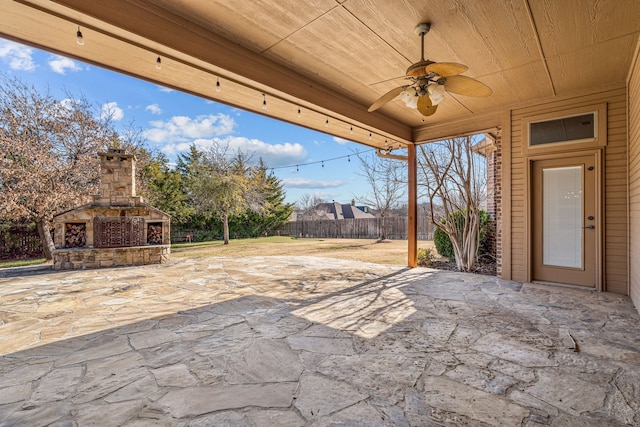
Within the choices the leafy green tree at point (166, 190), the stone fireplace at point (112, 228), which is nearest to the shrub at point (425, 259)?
the stone fireplace at point (112, 228)

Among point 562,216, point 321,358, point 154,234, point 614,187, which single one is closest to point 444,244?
point 562,216

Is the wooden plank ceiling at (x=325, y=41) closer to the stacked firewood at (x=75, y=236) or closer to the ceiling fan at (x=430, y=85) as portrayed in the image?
the ceiling fan at (x=430, y=85)

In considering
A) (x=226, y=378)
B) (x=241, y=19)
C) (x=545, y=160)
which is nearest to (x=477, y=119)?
(x=545, y=160)

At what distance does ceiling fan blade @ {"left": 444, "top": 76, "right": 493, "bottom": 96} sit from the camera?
2.87m

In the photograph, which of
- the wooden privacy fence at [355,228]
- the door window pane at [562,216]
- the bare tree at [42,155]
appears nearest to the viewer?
the door window pane at [562,216]

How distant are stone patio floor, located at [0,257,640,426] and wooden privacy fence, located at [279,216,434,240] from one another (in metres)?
9.64

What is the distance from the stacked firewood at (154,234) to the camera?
7.41 metres

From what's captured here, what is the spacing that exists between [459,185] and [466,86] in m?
3.53

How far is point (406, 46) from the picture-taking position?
10.3 ft

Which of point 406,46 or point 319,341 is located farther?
point 406,46

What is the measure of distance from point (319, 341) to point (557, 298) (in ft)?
10.4

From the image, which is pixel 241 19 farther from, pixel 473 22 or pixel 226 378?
pixel 226 378

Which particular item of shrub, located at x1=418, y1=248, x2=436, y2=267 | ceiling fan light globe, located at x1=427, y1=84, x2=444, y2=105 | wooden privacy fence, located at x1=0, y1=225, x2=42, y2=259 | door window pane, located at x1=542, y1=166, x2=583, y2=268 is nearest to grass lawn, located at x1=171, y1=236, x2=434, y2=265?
shrub, located at x1=418, y1=248, x2=436, y2=267

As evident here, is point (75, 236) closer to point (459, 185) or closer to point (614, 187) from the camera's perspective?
point (459, 185)
